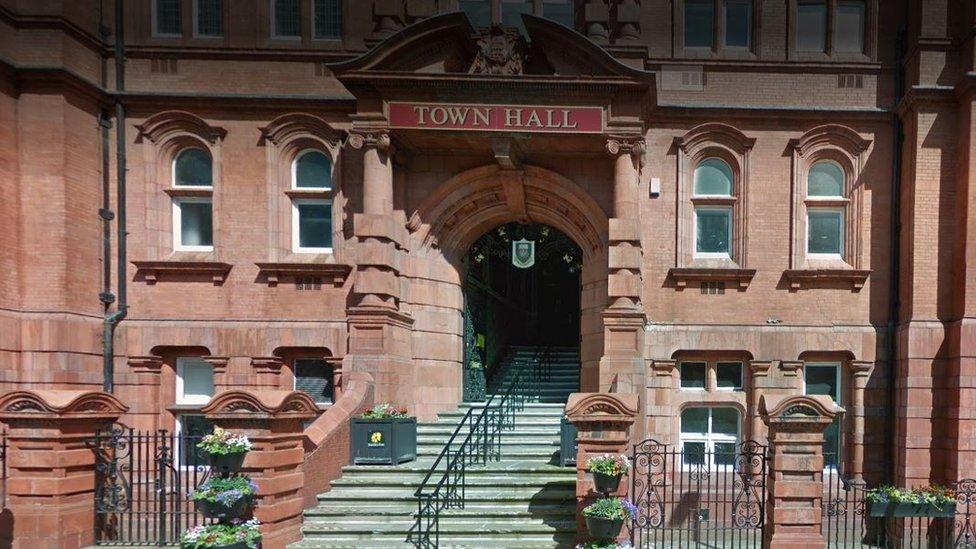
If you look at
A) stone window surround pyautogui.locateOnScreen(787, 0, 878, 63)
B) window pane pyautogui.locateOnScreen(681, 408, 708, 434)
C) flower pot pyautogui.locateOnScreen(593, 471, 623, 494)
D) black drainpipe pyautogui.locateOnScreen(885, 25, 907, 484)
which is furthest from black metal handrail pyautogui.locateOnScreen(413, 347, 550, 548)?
stone window surround pyautogui.locateOnScreen(787, 0, 878, 63)

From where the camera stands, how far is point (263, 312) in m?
12.7

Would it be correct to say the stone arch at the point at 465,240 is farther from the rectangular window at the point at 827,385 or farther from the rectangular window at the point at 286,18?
the rectangular window at the point at 286,18

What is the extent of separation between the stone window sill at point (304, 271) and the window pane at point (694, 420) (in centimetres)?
739

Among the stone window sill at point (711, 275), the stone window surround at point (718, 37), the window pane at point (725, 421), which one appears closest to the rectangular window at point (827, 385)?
the window pane at point (725, 421)

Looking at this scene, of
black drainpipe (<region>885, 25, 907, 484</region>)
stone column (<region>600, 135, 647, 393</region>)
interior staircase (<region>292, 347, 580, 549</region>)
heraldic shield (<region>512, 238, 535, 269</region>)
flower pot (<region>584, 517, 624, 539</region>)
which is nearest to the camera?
flower pot (<region>584, 517, 624, 539</region>)

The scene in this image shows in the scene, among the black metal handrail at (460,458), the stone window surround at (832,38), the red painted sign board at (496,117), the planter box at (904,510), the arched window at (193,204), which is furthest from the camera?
the arched window at (193,204)

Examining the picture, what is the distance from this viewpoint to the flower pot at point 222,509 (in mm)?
8328

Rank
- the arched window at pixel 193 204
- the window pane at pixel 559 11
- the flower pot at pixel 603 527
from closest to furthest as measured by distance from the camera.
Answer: the flower pot at pixel 603 527 < the window pane at pixel 559 11 < the arched window at pixel 193 204

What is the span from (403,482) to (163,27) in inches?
413

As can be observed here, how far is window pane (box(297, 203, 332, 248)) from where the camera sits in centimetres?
1312

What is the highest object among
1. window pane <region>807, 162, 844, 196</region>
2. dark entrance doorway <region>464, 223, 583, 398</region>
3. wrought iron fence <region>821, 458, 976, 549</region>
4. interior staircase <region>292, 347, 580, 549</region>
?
window pane <region>807, 162, 844, 196</region>

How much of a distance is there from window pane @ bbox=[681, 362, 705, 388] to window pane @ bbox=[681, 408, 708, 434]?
0.49m

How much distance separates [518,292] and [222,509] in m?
11.2

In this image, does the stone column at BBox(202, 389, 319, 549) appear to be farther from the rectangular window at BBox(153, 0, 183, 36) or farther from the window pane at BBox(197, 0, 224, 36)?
the rectangular window at BBox(153, 0, 183, 36)
